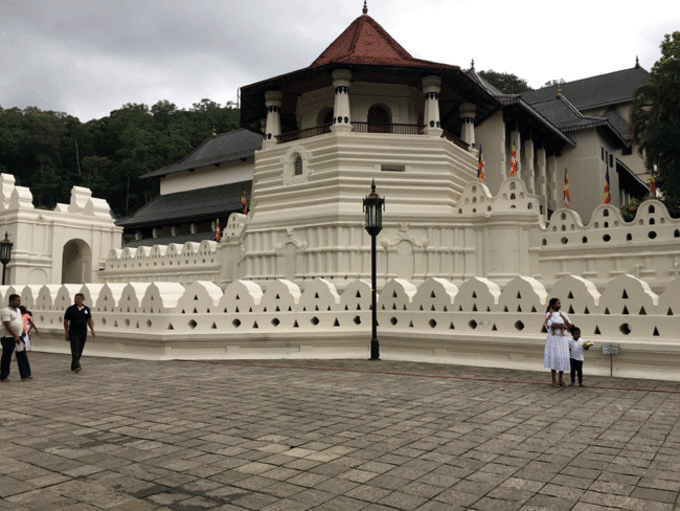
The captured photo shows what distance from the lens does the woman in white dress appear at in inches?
344

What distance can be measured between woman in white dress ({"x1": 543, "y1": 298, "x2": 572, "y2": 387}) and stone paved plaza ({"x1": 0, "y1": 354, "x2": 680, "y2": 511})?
0.39 metres

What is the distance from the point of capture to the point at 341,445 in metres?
5.45

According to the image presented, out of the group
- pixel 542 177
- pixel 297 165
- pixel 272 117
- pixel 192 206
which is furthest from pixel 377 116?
pixel 192 206

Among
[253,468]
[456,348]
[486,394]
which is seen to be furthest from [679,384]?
[253,468]

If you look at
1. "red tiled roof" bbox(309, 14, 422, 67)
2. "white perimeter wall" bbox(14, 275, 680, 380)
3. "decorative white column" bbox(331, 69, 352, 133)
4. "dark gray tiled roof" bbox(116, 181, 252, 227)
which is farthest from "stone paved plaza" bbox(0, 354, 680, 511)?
"dark gray tiled roof" bbox(116, 181, 252, 227)

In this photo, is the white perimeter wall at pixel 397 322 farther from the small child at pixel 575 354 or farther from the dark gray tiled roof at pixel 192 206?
the dark gray tiled roof at pixel 192 206

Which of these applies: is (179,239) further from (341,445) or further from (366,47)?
(341,445)

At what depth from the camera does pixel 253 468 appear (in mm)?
4797

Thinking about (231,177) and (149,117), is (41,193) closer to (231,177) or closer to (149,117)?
(149,117)

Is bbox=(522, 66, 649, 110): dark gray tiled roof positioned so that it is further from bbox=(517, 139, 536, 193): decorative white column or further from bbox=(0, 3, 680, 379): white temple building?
bbox=(517, 139, 536, 193): decorative white column

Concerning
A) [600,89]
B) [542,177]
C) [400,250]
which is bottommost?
[400,250]

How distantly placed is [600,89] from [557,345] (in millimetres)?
56421

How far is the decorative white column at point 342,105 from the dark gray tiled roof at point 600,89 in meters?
36.3

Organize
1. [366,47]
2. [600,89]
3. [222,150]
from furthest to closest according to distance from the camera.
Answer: [600,89], [222,150], [366,47]
